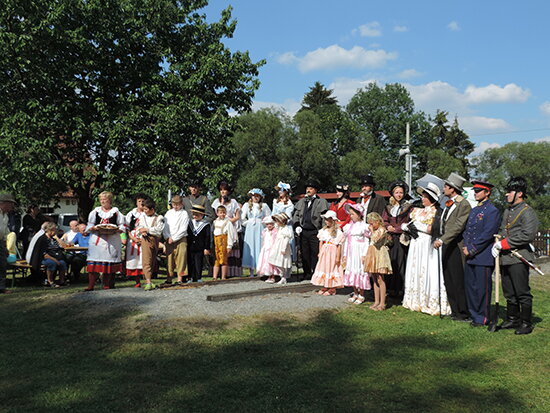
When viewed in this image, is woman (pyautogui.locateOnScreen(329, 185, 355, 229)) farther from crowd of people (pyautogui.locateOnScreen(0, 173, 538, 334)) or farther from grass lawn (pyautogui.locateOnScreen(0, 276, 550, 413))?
grass lawn (pyautogui.locateOnScreen(0, 276, 550, 413))

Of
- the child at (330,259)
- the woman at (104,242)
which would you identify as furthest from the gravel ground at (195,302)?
the woman at (104,242)

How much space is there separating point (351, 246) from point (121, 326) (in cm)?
437

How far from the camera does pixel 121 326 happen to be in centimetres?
A: 693

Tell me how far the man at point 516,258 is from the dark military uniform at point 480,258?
0.53ft

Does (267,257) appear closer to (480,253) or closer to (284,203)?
(284,203)

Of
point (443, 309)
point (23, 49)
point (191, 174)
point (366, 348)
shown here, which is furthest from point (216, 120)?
point (366, 348)

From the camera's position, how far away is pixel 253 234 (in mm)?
12406

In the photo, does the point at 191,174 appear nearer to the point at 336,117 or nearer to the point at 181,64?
the point at 181,64

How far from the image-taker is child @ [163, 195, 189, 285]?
407 inches

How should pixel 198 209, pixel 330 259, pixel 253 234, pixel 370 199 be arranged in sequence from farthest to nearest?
pixel 253 234 < pixel 198 209 < pixel 370 199 < pixel 330 259

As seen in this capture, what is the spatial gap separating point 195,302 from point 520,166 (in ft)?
205

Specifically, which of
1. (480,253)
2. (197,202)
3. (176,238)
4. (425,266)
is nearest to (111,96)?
(197,202)

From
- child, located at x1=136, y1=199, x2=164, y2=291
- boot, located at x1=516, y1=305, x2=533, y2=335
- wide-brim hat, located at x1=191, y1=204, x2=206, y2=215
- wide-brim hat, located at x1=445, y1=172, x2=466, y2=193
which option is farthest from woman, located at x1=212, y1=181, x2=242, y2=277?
boot, located at x1=516, y1=305, x2=533, y2=335

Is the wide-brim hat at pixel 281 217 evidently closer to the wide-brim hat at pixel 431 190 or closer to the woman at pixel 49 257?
the wide-brim hat at pixel 431 190
